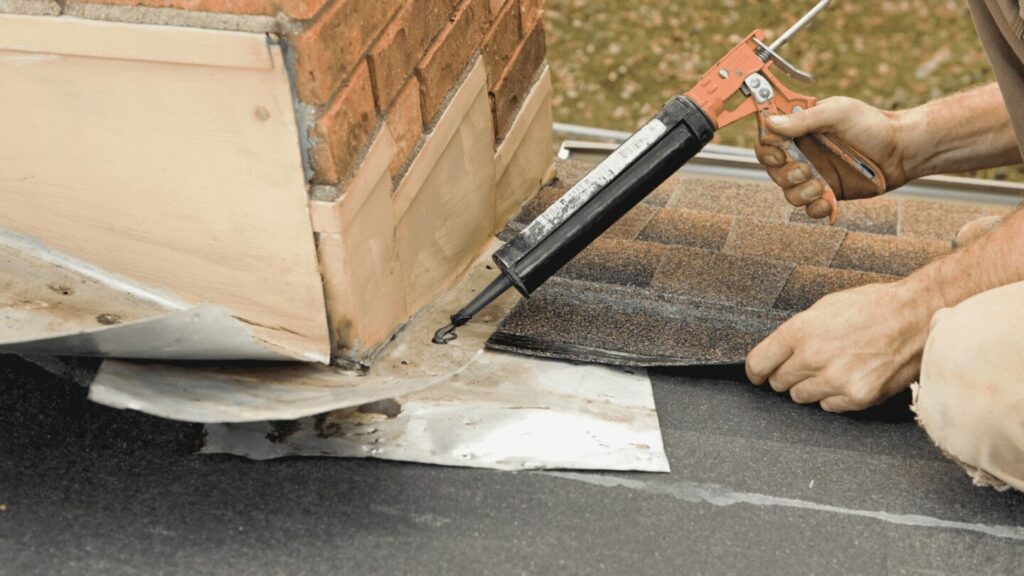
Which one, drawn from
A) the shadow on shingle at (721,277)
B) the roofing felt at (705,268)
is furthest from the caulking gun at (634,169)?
the shadow on shingle at (721,277)

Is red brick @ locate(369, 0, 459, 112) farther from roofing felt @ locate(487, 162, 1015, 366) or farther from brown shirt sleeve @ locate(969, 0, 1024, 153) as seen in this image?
brown shirt sleeve @ locate(969, 0, 1024, 153)

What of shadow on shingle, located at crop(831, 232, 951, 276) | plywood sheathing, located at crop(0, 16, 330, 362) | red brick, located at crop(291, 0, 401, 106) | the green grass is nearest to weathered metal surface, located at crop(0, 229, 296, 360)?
plywood sheathing, located at crop(0, 16, 330, 362)

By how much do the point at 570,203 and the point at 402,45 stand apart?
1.12 ft

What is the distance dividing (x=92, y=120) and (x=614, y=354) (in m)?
0.79

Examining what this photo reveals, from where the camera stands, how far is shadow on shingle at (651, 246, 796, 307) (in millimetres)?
1668

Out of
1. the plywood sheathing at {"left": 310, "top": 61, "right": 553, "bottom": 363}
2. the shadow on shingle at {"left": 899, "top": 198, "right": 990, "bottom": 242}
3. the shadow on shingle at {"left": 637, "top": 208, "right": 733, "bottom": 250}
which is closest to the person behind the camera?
the plywood sheathing at {"left": 310, "top": 61, "right": 553, "bottom": 363}

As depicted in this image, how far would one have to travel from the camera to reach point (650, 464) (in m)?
1.27

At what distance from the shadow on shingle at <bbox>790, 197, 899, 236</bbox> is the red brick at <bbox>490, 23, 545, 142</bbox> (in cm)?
63

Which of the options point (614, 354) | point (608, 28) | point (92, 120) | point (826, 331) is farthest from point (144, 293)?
point (608, 28)

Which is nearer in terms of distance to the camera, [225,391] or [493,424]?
[225,391]

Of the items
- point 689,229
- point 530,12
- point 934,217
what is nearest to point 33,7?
point 530,12

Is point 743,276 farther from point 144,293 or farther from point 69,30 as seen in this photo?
point 69,30

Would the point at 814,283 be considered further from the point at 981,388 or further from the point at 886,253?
the point at 981,388

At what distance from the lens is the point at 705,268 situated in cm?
175
